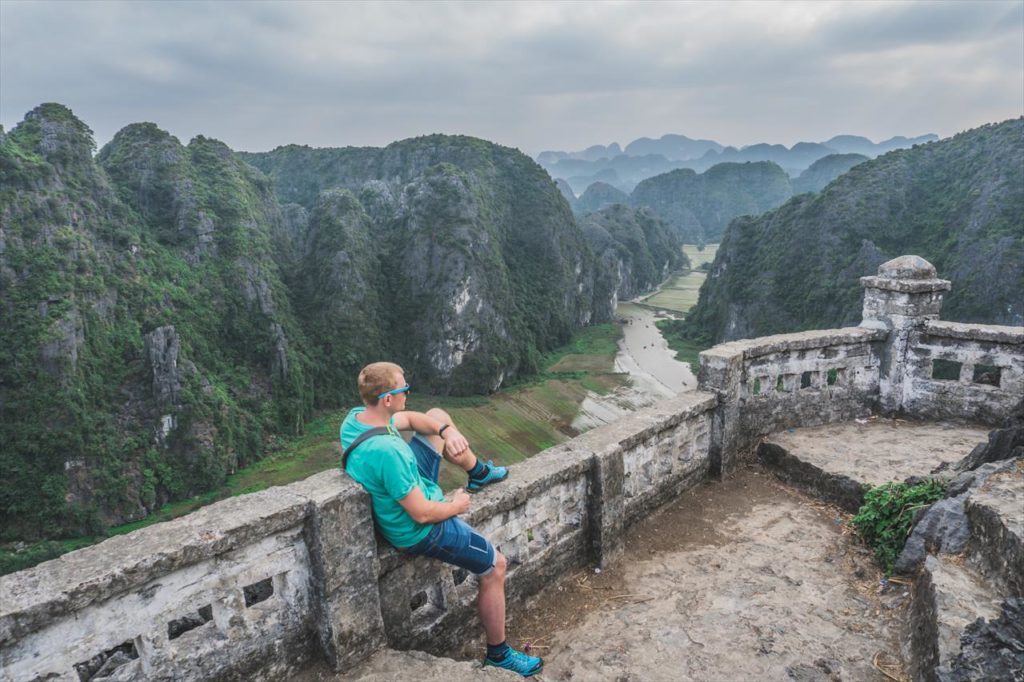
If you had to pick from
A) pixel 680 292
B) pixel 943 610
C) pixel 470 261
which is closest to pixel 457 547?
pixel 943 610

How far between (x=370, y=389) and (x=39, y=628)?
70.2 inches

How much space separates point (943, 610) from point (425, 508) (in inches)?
122

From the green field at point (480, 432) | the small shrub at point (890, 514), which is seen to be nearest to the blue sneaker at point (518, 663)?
the small shrub at point (890, 514)

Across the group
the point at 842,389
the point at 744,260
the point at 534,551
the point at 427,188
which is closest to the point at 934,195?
the point at 744,260

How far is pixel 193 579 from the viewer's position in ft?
10.4

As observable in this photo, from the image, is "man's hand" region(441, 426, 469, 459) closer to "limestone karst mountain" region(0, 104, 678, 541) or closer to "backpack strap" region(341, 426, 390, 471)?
"backpack strap" region(341, 426, 390, 471)

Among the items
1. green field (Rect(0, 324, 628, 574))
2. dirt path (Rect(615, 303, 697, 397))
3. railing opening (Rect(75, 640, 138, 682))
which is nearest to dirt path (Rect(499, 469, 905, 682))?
railing opening (Rect(75, 640, 138, 682))

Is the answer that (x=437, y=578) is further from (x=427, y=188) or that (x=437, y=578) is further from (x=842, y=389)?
(x=427, y=188)

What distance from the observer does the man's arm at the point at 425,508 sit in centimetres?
345

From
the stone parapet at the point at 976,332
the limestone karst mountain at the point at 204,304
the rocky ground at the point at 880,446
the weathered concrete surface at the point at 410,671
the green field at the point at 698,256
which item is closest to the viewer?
the weathered concrete surface at the point at 410,671

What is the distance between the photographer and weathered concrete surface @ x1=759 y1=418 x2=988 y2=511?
652 cm

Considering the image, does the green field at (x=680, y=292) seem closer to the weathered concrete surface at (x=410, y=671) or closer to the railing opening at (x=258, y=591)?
the weathered concrete surface at (x=410, y=671)

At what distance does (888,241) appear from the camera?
82.3 meters

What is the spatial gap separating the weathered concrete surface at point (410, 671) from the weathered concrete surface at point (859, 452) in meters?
4.52
